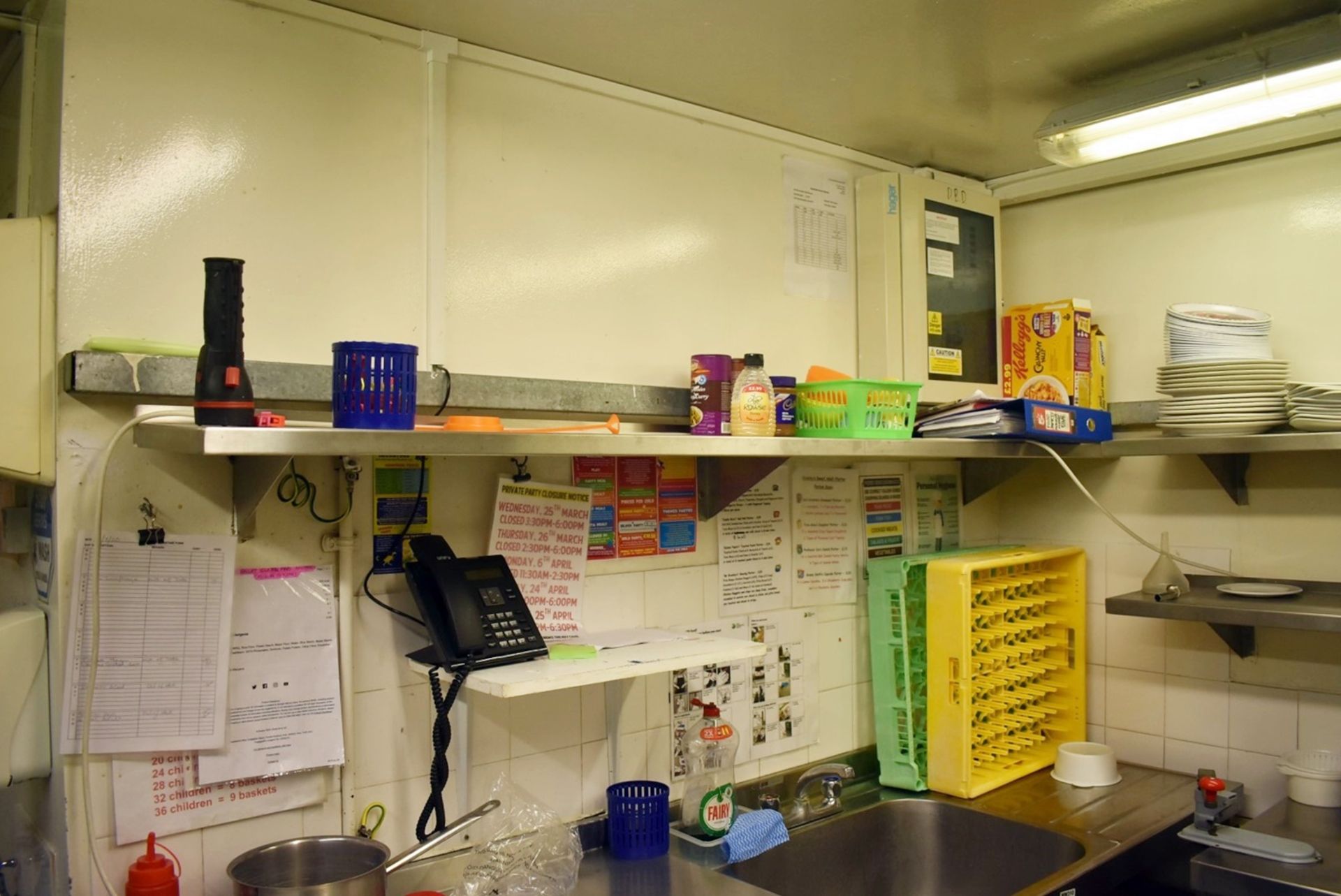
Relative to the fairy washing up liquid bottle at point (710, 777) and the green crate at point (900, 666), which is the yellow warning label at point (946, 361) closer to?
the green crate at point (900, 666)

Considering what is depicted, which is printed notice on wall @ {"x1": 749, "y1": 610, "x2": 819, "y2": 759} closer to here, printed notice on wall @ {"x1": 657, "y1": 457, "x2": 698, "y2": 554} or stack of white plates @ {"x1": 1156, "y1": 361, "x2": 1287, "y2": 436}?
printed notice on wall @ {"x1": 657, "y1": 457, "x2": 698, "y2": 554}

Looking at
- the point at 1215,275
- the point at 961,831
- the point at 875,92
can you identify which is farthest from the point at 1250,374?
the point at 961,831

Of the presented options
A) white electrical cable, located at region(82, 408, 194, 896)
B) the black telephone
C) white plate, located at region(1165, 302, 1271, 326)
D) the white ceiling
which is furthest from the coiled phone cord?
white plate, located at region(1165, 302, 1271, 326)

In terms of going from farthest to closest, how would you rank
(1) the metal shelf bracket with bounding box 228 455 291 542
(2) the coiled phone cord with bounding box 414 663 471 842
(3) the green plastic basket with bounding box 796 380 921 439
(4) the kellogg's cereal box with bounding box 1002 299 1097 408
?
(4) the kellogg's cereal box with bounding box 1002 299 1097 408 → (3) the green plastic basket with bounding box 796 380 921 439 → (2) the coiled phone cord with bounding box 414 663 471 842 → (1) the metal shelf bracket with bounding box 228 455 291 542

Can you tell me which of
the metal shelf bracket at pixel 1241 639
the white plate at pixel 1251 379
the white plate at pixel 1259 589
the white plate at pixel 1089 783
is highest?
the white plate at pixel 1251 379

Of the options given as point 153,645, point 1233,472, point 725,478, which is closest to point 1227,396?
point 1233,472

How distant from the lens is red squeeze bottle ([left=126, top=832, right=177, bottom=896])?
138 cm

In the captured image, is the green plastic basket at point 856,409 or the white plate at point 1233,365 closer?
the green plastic basket at point 856,409

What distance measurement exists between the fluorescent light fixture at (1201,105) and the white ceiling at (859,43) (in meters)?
0.07

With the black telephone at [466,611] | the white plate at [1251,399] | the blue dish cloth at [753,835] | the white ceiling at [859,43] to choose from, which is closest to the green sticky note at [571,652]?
the black telephone at [466,611]

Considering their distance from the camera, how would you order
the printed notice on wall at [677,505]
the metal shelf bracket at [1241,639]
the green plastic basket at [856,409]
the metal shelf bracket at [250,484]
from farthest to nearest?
the metal shelf bracket at [1241,639] → the printed notice on wall at [677,505] → the green plastic basket at [856,409] → the metal shelf bracket at [250,484]

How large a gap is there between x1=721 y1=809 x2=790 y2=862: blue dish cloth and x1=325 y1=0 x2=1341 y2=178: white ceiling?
140 cm

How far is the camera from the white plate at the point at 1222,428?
211cm

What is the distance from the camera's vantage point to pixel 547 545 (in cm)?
189
